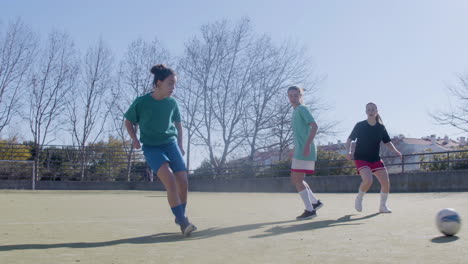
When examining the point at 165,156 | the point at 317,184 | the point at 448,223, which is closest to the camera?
the point at 448,223

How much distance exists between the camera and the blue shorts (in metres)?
4.66

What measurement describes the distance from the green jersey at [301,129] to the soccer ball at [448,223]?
2203 mm

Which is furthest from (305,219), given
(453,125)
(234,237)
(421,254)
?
(453,125)

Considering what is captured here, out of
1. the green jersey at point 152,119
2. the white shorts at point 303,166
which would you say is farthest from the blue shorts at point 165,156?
the white shorts at point 303,166

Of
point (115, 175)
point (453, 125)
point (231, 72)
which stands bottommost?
point (115, 175)

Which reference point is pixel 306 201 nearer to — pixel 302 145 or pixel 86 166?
pixel 302 145

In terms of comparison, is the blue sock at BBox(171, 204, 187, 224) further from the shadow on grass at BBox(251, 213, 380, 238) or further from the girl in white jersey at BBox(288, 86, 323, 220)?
the girl in white jersey at BBox(288, 86, 323, 220)

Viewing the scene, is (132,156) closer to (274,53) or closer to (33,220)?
(274,53)

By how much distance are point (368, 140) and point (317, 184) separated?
12844 mm

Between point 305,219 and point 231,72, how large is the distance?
27.2 metres

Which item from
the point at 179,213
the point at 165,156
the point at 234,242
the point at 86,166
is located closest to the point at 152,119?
the point at 165,156

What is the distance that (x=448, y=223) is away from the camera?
159 inches

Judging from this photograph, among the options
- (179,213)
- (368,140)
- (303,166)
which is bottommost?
(179,213)

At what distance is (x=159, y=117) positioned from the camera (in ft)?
15.7
